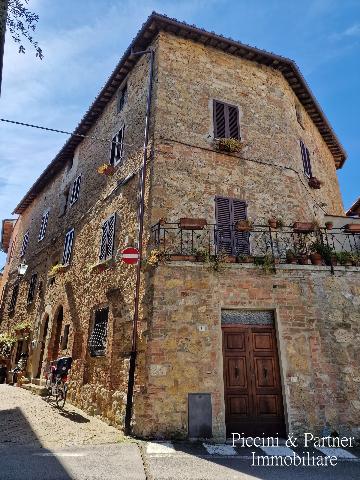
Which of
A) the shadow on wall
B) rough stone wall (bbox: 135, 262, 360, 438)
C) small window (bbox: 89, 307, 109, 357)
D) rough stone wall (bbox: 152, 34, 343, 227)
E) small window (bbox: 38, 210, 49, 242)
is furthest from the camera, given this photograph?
small window (bbox: 38, 210, 49, 242)

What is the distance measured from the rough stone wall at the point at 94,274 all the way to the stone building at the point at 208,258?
0.22 feet

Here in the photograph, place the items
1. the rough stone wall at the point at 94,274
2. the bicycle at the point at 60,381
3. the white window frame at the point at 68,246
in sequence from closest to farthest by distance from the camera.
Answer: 1. the rough stone wall at the point at 94,274
2. the bicycle at the point at 60,381
3. the white window frame at the point at 68,246

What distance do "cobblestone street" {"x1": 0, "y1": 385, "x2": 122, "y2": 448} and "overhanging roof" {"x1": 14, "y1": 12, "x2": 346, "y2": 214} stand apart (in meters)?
10.9

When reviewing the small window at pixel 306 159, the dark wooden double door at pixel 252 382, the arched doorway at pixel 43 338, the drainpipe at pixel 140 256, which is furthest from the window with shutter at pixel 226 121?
the arched doorway at pixel 43 338

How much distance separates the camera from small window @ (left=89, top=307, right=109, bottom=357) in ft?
30.5

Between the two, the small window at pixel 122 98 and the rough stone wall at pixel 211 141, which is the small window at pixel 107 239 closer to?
the rough stone wall at pixel 211 141

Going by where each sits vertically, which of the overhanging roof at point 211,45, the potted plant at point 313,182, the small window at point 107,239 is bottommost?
the small window at point 107,239

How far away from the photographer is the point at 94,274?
10.9 metres

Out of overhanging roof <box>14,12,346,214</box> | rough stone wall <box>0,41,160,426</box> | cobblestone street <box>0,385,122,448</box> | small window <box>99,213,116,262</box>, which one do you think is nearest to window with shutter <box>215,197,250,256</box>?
rough stone wall <box>0,41,160,426</box>

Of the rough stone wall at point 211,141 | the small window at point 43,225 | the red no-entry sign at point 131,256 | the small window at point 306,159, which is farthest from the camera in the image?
the small window at point 43,225

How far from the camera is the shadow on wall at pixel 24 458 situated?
4656 millimetres

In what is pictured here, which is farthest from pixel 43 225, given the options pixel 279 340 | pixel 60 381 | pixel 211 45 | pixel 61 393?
pixel 279 340

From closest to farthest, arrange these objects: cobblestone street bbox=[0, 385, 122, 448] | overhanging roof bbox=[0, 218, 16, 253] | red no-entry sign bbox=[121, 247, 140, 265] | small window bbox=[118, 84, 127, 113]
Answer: cobblestone street bbox=[0, 385, 122, 448], red no-entry sign bbox=[121, 247, 140, 265], small window bbox=[118, 84, 127, 113], overhanging roof bbox=[0, 218, 16, 253]

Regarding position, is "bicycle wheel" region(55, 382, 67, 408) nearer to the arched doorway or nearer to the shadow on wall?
the shadow on wall
